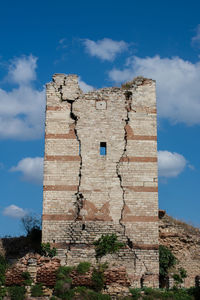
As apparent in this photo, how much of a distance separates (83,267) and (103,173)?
3.45 metres

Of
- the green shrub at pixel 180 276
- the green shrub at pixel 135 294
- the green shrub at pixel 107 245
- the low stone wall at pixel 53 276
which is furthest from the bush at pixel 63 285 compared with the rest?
the green shrub at pixel 180 276

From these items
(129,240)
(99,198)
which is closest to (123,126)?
(99,198)

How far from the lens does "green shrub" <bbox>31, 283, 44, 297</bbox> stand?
12.8 metres

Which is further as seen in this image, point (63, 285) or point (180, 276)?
point (180, 276)

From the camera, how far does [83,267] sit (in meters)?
13.3

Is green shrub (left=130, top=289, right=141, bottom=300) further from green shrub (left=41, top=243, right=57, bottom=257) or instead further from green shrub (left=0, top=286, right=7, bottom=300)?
green shrub (left=0, top=286, right=7, bottom=300)

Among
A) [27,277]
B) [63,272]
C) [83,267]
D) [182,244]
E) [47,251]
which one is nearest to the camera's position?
[27,277]

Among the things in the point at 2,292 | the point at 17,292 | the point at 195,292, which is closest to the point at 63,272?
the point at 17,292

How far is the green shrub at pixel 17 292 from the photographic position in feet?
41.3

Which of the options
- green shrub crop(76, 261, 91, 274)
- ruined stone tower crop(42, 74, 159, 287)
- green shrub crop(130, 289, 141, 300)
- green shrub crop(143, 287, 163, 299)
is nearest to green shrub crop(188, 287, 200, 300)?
green shrub crop(143, 287, 163, 299)

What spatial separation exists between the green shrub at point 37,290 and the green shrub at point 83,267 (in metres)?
1.31

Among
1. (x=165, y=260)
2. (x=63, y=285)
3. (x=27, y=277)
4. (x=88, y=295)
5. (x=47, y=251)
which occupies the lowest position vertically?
(x=88, y=295)

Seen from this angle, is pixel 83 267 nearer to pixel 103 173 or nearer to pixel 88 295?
pixel 88 295

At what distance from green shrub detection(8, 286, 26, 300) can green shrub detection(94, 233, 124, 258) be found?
111 inches
